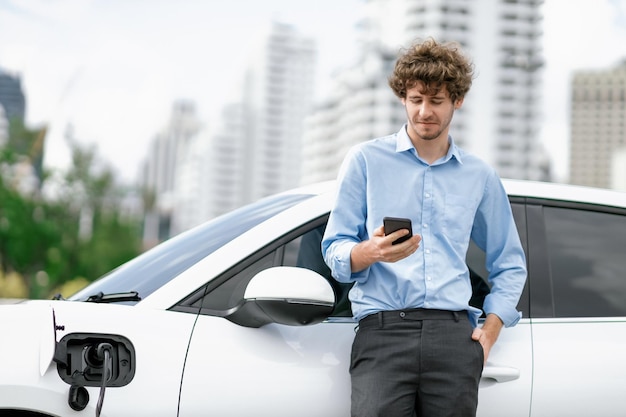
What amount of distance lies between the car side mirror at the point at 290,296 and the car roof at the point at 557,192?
0.60 metres

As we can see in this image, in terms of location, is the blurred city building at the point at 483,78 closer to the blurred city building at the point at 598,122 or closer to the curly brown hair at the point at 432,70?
the blurred city building at the point at 598,122

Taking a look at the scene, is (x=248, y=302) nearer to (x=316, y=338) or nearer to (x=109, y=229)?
(x=316, y=338)

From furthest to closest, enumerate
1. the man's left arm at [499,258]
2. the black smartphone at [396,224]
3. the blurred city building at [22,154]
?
the blurred city building at [22,154]
the man's left arm at [499,258]
the black smartphone at [396,224]

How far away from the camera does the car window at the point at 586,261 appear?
10.3 feet

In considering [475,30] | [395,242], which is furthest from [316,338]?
[475,30]

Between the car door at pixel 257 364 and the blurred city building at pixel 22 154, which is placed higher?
the car door at pixel 257 364

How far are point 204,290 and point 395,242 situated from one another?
2.36 feet

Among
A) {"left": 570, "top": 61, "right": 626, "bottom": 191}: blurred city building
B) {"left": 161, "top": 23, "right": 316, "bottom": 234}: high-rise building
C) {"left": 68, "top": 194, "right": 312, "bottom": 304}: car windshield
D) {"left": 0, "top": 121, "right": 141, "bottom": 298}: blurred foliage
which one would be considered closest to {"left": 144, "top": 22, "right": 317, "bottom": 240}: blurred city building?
{"left": 161, "top": 23, "right": 316, "bottom": 234}: high-rise building

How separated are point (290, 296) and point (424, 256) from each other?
47cm

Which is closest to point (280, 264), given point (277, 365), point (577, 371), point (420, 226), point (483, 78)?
point (277, 365)

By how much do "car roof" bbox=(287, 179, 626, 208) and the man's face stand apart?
0.50 meters

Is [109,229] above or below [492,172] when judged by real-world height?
below

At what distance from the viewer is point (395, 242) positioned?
255cm

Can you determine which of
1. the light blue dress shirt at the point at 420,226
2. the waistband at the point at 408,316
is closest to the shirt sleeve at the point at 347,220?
the light blue dress shirt at the point at 420,226
